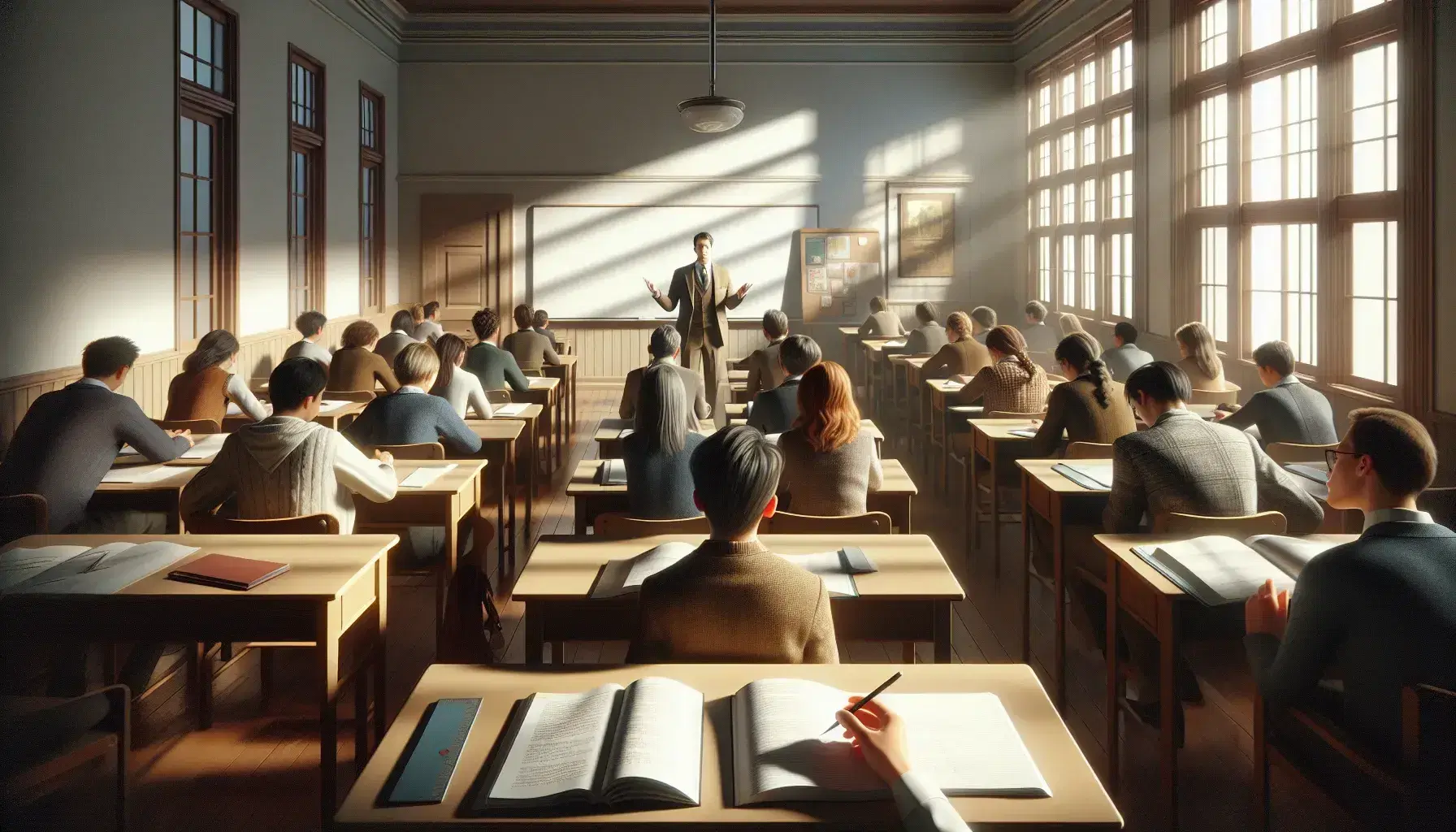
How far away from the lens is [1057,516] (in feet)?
11.6

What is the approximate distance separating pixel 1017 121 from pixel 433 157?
20.7 feet

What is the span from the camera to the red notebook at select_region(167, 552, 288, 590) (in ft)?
7.75

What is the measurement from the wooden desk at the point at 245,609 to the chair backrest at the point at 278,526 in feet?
0.75

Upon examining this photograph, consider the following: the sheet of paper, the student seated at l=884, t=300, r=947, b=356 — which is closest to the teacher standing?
the student seated at l=884, t=300, r=947, b=356

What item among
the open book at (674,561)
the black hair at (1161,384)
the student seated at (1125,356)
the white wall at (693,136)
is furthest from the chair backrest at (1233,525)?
the white wall at (693,136)

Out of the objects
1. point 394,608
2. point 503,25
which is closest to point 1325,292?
point 394,608

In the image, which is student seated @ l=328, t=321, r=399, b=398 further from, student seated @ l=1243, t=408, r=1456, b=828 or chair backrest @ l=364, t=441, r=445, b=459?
student seated @ l=1243, t=408, r=1456, b=828

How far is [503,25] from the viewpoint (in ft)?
38.8

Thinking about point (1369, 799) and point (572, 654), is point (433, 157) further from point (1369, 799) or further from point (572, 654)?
point (1369, 799)

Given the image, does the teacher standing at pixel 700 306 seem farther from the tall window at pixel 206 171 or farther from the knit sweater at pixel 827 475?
the knit sweater at pixel 827 475

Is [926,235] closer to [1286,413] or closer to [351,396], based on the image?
[351,396]

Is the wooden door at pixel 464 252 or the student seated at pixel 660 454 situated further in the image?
the wooden door at pixel 464 252

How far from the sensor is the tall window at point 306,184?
341 inches

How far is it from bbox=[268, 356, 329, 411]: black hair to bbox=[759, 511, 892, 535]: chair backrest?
1.35 meters
